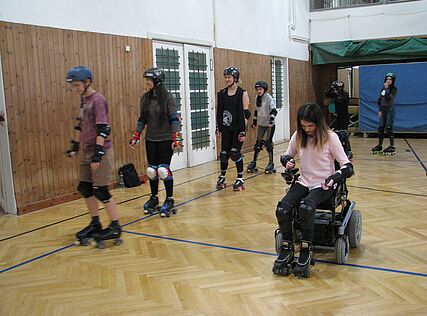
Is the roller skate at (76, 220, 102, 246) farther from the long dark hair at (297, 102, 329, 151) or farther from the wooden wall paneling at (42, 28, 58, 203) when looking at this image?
the long dark hair at (297, 102, 329, 151)

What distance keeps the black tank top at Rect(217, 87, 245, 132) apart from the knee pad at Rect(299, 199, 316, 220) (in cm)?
281

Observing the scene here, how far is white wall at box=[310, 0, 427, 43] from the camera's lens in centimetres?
1220

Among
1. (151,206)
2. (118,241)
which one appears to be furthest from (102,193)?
(151,206)

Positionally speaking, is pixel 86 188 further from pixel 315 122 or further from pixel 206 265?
pixel 315 122

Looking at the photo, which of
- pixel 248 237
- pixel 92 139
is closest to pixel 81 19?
pixel 92 139

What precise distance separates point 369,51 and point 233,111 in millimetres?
8082

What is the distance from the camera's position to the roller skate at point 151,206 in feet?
16.9

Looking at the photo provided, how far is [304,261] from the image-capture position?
3.26m

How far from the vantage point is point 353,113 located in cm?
1453

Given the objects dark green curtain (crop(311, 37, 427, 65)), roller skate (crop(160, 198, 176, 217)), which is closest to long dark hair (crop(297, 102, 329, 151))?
roller skate (crop(160, 198, 176, 217))

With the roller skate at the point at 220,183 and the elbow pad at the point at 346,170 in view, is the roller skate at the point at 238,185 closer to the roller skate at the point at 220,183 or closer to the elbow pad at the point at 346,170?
the roller skate at the point at 220,183

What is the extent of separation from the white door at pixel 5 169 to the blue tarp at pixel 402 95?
9532 mm

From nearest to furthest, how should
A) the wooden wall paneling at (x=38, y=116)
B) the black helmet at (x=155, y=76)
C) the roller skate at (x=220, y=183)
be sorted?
the black helmet at (x=155, y=76), the wooden wall paneling at (x=38, y=116), the roller skate at (x=220, y=183)

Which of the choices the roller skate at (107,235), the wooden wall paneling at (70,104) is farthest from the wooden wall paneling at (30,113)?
the roller skate at (107,235)
